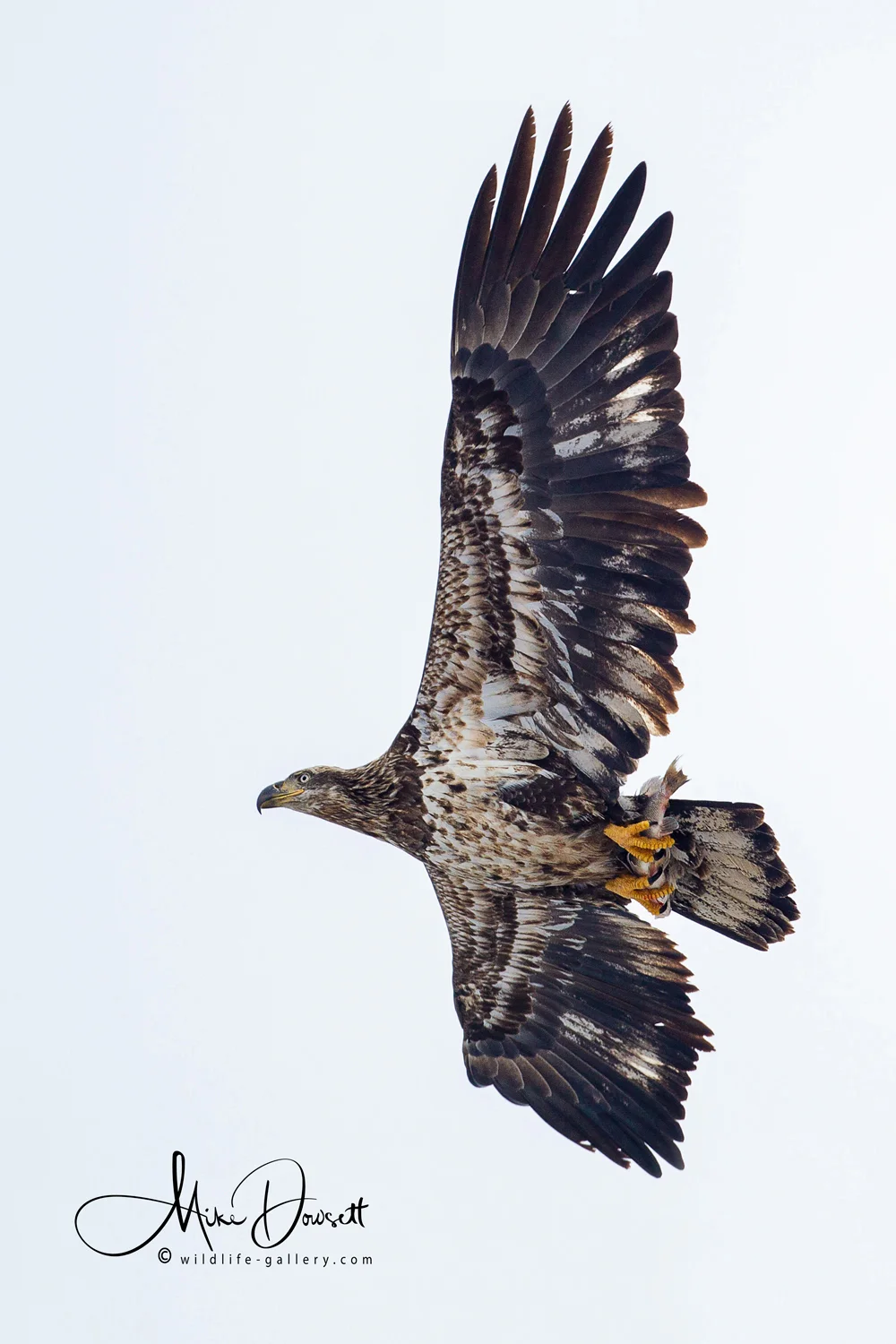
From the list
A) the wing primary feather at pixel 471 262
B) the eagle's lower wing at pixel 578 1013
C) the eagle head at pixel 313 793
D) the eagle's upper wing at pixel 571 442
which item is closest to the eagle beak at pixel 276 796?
the eagle head at pixel 313 793

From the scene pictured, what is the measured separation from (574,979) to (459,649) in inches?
105

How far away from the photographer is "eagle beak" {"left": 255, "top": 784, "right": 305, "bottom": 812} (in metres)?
11.6

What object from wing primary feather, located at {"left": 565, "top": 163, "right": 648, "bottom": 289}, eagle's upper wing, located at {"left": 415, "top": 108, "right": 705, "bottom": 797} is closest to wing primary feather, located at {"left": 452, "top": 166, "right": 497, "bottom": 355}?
eagle's upper wing, located at {"left": 415, "top": 108, "right": 705, "bottom": 797}

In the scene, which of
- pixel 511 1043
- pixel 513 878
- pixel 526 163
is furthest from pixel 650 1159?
pixel 526 163

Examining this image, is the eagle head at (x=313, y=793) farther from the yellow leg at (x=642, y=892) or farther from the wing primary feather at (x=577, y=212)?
the wing primary feather at (x=577, y=212)

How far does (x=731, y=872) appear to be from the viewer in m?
10.7

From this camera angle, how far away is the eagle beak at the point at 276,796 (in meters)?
11.6

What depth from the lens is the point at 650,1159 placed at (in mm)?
11117

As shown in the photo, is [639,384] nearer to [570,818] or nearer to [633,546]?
[633,546]

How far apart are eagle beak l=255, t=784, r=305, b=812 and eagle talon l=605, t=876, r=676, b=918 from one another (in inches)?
88.5

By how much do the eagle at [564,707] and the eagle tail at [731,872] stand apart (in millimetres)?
14

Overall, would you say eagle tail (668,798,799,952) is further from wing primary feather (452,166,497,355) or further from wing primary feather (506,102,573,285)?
wing primary feather (506,102,573,285)

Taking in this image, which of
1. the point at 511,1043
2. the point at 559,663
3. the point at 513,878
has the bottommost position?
the point at 511,1043

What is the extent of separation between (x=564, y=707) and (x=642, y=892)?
141 cm
